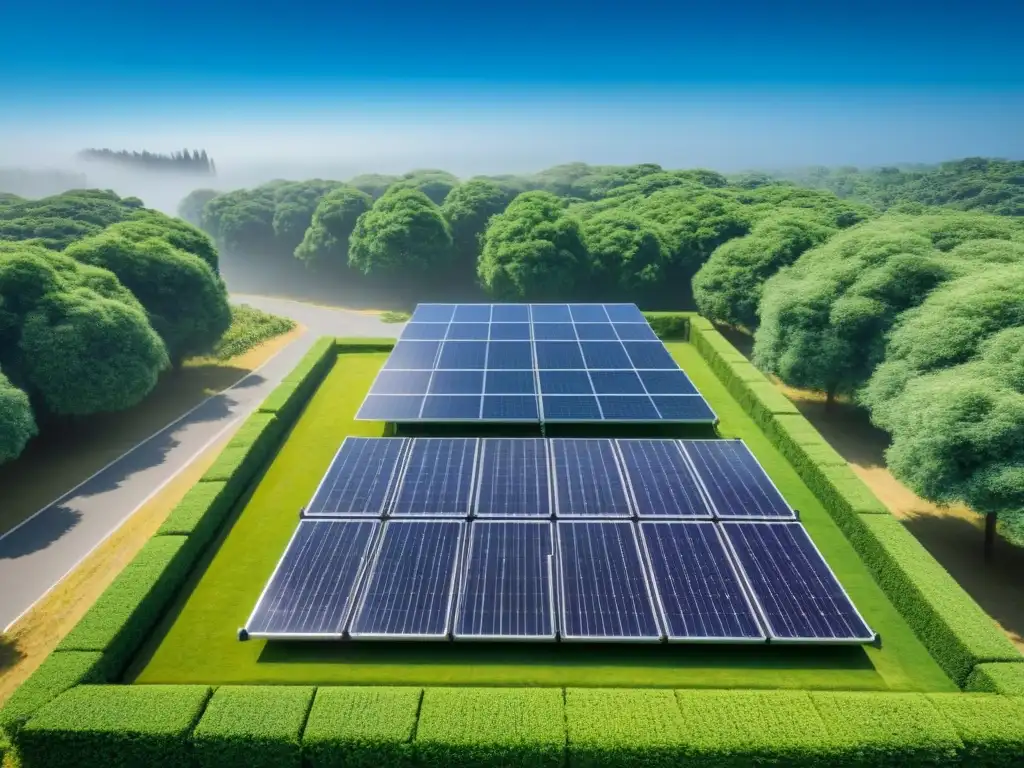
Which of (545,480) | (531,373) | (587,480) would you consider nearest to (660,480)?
(587,480)

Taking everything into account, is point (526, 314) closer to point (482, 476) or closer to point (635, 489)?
point (482, 476)

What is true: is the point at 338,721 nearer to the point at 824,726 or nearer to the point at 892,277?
the point at 824,726

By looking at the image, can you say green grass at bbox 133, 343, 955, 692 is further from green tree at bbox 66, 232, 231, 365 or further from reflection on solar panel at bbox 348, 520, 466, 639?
green tree at bbox 66, 232, 231, 365

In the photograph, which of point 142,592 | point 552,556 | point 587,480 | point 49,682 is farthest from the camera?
point 587,480

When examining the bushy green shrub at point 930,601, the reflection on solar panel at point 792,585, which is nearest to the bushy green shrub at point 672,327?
the bushy green shrub at point 930,601

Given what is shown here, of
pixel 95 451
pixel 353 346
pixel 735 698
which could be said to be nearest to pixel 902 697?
pixel 735 698

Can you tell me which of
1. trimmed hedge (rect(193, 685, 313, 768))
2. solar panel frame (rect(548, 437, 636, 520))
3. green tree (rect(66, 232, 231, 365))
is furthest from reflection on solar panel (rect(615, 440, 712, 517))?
green tree (rect(66, 232, 231, 365))
